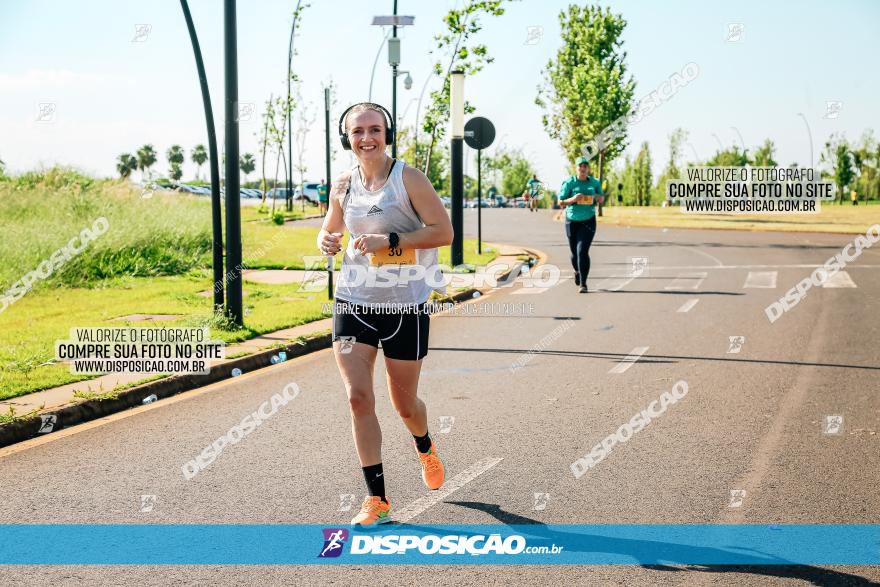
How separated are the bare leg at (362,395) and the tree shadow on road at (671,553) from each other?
694 mm

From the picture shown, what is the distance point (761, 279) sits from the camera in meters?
17.0

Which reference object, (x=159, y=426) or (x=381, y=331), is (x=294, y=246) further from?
(x=381, y=331)

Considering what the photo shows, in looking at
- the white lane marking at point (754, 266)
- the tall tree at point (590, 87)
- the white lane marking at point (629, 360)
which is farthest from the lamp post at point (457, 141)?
the tall tree at point (590, 87)

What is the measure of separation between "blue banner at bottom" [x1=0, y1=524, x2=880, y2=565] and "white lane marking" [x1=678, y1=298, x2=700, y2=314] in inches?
333

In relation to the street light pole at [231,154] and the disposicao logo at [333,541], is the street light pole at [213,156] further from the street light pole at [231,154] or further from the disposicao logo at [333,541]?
the disposicao logo at [333,541]

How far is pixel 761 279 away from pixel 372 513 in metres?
14.0

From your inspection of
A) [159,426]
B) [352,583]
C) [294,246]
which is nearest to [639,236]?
[294,246]

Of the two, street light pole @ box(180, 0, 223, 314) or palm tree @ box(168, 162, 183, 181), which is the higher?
palm tree @ box(168, 162, 183, 181)

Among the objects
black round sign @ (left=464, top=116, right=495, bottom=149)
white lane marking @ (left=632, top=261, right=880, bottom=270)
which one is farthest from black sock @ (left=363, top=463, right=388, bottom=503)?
white lane marking @ (left=632, top=261, right=880, bottom=270)

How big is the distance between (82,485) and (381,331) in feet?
6.65

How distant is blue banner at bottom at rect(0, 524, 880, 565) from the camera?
4.06m

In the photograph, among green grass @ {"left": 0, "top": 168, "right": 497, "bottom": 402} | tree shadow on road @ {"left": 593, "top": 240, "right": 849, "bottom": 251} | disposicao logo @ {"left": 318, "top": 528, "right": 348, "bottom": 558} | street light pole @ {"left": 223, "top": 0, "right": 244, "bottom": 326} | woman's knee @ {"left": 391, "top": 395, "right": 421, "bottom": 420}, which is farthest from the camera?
tree shadow on road @ {"left": 593, "top": 240, "right": 849, "bottom": 251}

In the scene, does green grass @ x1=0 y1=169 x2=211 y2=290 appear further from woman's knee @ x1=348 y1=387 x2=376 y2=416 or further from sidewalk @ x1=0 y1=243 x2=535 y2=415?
woman's knee @ x1=348 y1=387 x2=376 y2=416

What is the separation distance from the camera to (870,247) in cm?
2627
